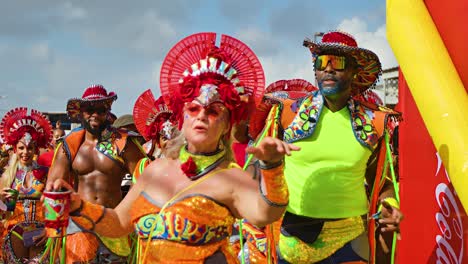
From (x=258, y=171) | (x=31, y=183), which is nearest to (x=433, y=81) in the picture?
(x=258, y=171)

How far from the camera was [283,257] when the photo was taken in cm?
412

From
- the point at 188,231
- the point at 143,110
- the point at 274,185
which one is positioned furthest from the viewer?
the point at 143,110

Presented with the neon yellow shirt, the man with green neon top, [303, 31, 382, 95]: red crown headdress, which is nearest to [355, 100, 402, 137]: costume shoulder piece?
the man with green neon top

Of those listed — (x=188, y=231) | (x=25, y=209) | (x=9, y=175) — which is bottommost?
(x=188, y=231)

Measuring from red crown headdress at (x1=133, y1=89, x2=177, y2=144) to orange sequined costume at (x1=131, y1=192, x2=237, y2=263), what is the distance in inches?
174

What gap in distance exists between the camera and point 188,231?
3.08 m

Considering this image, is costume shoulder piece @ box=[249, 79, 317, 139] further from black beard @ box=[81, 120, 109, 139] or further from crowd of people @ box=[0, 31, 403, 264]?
black beard @ box=[81, 120, 109, 139]

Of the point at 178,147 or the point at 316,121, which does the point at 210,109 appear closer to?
the point at 178,147

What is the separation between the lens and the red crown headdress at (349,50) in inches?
162

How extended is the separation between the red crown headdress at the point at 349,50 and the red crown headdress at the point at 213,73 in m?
0.78

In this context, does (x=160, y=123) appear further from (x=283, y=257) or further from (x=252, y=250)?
(x=283, y=257)

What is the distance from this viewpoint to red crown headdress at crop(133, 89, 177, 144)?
779 centimetres

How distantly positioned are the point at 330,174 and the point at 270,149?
1.28m

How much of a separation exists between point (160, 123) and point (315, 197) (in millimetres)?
4588
